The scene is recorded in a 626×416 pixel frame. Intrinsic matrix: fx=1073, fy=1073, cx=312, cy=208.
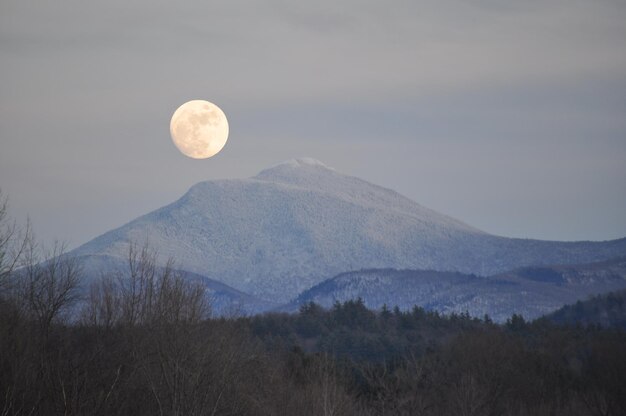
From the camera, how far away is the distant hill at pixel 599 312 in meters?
136

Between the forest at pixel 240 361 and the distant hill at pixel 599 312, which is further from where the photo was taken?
the distant hill at pixel 599 312

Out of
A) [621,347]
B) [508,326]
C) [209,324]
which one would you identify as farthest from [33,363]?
[508,326]

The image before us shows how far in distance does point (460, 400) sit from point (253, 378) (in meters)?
13.8

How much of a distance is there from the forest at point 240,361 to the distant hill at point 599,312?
35.0m

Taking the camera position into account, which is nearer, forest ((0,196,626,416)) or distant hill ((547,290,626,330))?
forest ((0,196,626,416))

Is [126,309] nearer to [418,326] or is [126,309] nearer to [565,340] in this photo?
[565,340]

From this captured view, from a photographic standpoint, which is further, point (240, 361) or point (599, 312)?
point (599, 312)

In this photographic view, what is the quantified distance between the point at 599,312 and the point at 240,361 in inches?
4053

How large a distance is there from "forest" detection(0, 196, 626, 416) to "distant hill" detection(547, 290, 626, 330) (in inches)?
1379

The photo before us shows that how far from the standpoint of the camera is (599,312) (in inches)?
5468

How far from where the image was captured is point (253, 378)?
48062 mm

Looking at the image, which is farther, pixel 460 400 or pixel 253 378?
pixel 460 400

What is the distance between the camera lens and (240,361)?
44.3 metres

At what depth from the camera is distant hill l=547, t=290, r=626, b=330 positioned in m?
136
